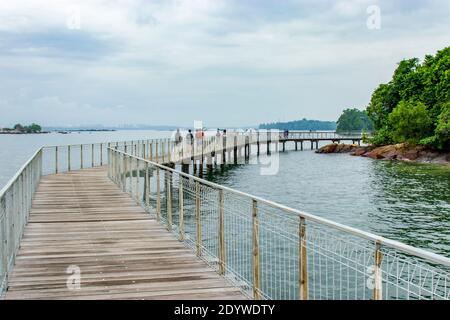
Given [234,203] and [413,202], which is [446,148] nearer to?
[413,202]

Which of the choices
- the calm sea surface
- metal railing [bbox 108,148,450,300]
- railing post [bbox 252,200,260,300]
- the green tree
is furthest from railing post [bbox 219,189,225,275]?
the green tree

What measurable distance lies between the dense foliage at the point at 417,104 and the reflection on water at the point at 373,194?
7.02 metres

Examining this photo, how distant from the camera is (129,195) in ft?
54.7

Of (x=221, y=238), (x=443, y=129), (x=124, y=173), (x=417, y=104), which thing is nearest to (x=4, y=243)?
(x=221, y=238)

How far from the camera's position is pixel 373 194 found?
37438mm

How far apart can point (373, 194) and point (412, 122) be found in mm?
31194

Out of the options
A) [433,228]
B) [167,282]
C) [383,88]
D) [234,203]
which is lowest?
[433,228]

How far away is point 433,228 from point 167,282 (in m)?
19.4

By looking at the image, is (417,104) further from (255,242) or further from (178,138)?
(255,242)

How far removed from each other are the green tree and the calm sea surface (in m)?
6.89

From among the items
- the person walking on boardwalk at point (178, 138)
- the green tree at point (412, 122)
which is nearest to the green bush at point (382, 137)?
the green tree at point (412, 122)

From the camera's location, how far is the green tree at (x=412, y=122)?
6550 centimetres

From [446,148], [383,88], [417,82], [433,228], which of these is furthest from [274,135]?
[433,228]

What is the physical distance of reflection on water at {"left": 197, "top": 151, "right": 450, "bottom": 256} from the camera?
24328 mm
